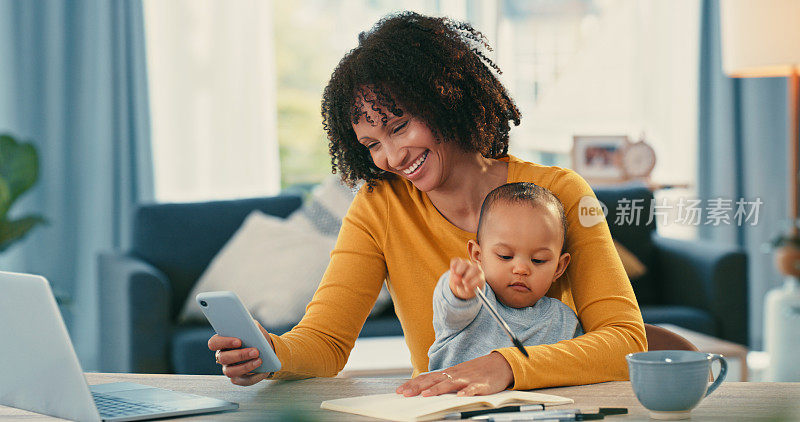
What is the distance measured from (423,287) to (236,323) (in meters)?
0.48

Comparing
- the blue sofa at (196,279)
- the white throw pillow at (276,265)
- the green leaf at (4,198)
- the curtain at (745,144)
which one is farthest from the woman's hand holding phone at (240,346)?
the curtain at (745,144)

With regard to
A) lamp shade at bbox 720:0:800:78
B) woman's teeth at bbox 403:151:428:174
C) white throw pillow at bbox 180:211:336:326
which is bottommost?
white throw pillow at bbox 180:211:336:326

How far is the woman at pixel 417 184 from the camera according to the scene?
1.40 m

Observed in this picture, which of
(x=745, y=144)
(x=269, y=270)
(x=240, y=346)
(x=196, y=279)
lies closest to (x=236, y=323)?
(x=240, y=346)

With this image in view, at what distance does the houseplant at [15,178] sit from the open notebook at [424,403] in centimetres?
304

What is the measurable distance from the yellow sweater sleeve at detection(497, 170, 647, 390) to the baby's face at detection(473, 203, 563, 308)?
59 millimetres

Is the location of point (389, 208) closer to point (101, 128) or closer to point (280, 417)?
point (280, 417)

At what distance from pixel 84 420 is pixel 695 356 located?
713mm

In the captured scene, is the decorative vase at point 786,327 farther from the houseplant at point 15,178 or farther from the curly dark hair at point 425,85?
the houseplant at point 15,178

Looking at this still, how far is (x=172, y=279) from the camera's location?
3307mm

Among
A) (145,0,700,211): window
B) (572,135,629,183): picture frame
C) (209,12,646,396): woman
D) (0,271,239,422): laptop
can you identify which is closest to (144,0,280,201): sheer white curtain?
(145,0,700,211): window

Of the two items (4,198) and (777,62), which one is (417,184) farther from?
(4,198)

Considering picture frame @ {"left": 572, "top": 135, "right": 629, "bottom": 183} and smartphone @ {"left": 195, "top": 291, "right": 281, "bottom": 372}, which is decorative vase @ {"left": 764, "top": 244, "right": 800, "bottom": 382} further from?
smartphone @ {"left": 195, "top": 291, "right": 281, "bottom": 372}

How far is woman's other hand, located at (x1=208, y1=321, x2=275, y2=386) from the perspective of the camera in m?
1.20
